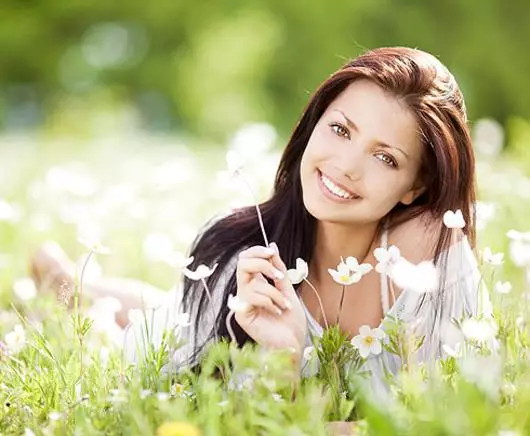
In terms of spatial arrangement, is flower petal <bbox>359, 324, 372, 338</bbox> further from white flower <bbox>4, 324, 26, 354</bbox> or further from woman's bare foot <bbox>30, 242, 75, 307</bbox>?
woman's bare foot <bbox>30, 242, 75, 307</bbox>

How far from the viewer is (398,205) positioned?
97.3 inches

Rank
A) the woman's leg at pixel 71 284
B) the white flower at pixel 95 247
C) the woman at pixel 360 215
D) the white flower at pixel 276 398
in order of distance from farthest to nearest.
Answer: the woman's leg at pixel 71 284
the woman at pixel 360 215
the white flower at pixel 95 247
the white flower at pixel 276 398

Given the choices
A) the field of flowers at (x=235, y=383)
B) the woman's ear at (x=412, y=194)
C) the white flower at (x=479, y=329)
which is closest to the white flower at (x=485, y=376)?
the field of flowers at (x=235, y=383)

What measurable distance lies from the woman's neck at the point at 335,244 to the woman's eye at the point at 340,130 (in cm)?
29

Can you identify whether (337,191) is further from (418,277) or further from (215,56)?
(215,56)

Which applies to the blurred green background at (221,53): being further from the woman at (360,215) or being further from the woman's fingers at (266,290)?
→ the woman's fingers at (266,290)

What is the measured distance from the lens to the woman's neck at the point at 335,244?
2.46 m

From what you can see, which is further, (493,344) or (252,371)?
(493,344)

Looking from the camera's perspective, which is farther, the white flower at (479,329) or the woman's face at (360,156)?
the woman's face at (360,156)

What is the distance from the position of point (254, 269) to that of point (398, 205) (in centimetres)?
64

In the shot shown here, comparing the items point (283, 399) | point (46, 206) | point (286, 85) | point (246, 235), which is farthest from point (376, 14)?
point (283, 399)

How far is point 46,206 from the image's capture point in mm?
4152

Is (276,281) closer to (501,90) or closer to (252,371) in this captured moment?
(252,371)

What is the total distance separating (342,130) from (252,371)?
0.81 metres
